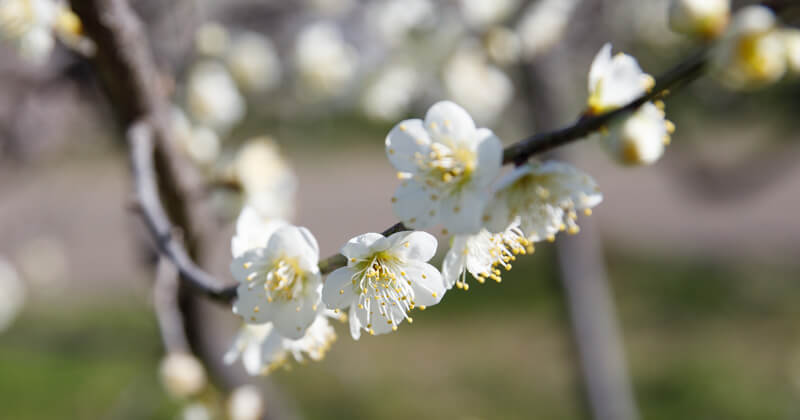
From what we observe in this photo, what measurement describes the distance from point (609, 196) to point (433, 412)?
4807mm

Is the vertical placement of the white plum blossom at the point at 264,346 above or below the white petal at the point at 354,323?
above

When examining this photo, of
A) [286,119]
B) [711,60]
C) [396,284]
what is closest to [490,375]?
[286,119]

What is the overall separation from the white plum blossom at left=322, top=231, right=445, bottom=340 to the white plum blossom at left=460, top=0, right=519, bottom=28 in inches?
43.8

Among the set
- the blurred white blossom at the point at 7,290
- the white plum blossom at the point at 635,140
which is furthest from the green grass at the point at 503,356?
the white plum blossom at the point at 635,140

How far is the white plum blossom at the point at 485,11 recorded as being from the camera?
1759 mm

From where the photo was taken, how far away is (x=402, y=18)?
6.38ft

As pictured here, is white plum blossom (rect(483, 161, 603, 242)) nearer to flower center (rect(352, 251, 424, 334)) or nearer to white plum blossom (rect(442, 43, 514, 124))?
flower center (rect(352, 251, 424, 334))

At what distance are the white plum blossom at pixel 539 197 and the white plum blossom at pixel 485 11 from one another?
45.4 inches

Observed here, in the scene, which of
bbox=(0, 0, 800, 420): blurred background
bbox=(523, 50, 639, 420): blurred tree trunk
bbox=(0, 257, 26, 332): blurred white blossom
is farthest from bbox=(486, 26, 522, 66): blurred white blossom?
bbox=(0, 257, 26, 332): blurred white blossom

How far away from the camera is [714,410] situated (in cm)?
374

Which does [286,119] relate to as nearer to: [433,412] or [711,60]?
[711,60]

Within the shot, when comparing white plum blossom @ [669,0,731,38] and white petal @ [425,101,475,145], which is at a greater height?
white plum blossom @ [669,0,731,38]

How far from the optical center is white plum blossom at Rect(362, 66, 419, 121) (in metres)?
1.99

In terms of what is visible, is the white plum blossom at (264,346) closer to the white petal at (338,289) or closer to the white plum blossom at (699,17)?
the white petal at (338,289)
